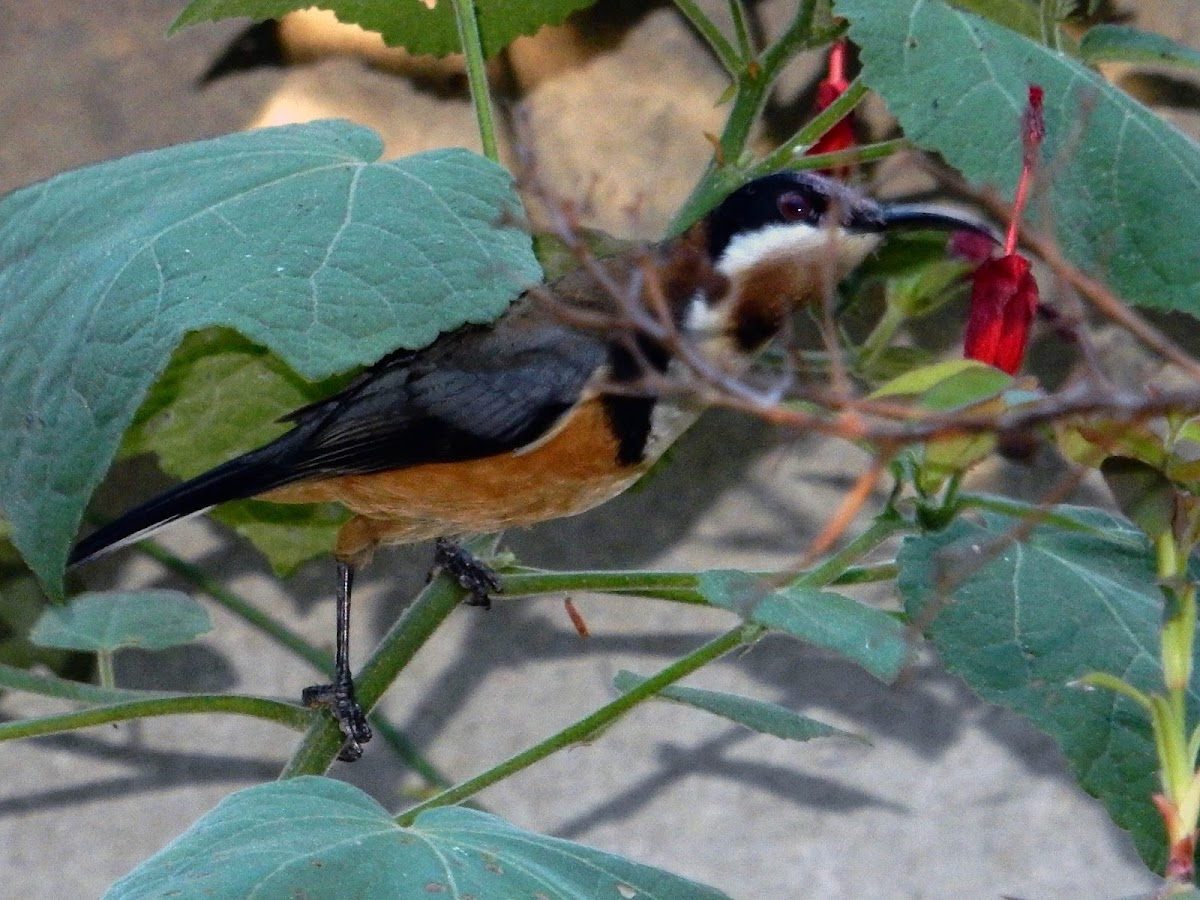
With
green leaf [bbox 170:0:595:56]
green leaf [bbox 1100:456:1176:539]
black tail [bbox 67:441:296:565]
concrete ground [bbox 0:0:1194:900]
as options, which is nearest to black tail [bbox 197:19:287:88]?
concrete ground [bbox 0:0:1194:900]

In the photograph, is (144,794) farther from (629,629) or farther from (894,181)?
(894,181)

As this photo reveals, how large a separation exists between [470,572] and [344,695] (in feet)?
0.39

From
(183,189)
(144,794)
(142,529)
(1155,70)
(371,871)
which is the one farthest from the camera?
(144,794)

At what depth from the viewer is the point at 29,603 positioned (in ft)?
4.12

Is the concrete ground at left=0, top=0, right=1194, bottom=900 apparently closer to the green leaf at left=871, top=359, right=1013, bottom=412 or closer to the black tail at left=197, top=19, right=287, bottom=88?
the black tail at left=197, top=19, right=287, bottom=88

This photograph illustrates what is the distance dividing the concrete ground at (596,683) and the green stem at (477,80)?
426mm

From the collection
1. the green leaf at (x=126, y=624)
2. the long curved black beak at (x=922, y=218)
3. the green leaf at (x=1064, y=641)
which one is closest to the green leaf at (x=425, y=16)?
the long curved black beak at (x=922, y=218)

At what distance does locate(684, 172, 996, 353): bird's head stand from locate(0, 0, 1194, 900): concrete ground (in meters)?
0.31

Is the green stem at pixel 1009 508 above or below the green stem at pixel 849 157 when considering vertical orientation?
below

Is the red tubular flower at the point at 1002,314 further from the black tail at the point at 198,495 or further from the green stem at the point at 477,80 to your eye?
the black tail at the point at 198,495

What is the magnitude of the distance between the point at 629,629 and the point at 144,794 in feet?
1.47

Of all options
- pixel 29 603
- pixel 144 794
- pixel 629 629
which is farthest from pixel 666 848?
pixel 29 603

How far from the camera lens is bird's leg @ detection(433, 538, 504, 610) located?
86cm

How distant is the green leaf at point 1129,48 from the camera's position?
0.82 metres
